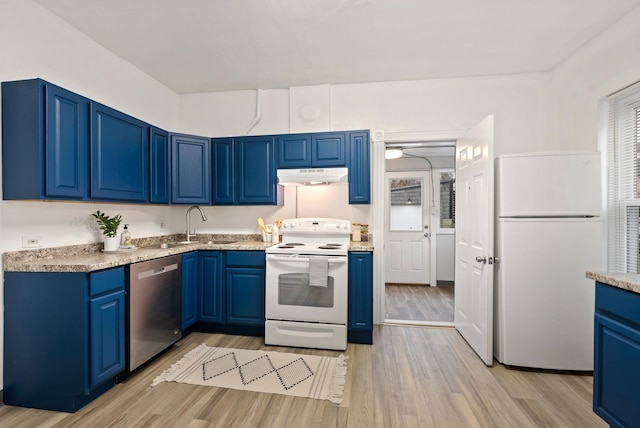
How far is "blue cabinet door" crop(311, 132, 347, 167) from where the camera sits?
10.2 feet

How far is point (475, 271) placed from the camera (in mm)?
2670

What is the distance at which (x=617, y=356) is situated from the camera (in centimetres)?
146

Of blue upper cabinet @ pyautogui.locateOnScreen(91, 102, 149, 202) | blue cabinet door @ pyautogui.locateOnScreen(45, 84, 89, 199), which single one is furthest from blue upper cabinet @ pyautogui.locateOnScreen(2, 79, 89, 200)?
blue upper cabinet @ pyautogui.locateOnScreen(91, 102, 149, 202)

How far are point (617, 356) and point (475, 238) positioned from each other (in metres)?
1.31

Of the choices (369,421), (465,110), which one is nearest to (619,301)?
(369,421)

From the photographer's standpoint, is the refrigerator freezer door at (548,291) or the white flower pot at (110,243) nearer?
the refrigerator freezer door at (548,291)

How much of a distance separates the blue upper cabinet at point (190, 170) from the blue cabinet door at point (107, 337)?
1.34 m

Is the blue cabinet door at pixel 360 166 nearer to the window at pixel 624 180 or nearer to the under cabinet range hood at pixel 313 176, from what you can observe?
the under cabinet range hood at pixel 313 176

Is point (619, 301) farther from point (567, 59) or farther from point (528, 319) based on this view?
point (567, 59)

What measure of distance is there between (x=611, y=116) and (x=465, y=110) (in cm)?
118

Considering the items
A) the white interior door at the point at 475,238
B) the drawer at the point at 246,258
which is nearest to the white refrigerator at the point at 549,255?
the white interior door at the point at 475,238

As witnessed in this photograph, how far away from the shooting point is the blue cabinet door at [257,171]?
325 centimetres

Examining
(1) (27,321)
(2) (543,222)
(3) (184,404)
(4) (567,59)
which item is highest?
(4) (567,59)

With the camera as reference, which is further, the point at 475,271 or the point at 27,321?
the point at 475,271
